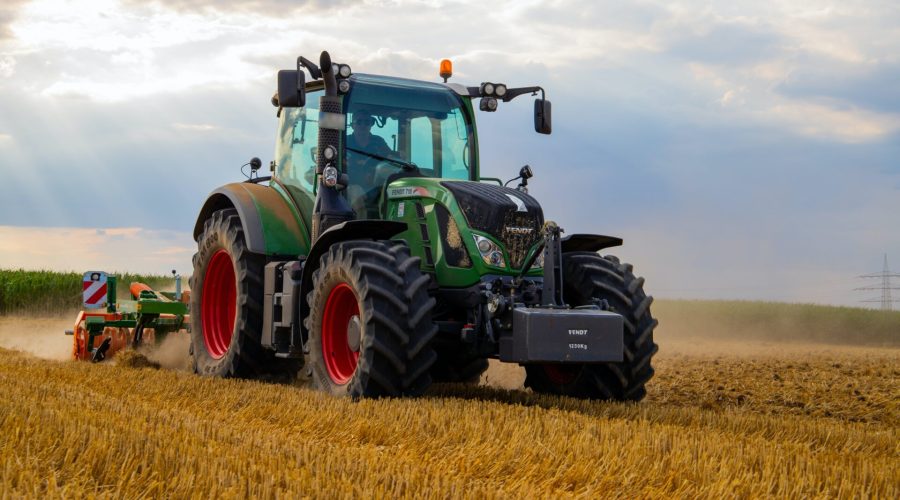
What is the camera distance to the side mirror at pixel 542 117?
30.4 ft

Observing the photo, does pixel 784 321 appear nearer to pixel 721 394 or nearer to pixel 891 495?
pixel 721 394

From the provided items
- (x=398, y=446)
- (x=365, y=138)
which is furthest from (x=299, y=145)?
(x=398, y=446)

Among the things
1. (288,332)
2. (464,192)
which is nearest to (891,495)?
(464,192)

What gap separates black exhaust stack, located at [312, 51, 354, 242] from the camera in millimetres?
8742

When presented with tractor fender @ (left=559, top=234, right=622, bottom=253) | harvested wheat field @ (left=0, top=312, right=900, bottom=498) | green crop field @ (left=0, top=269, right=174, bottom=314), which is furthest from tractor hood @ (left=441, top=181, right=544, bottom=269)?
green crop field @ (left=0, top=269, right=174, bottom=314)

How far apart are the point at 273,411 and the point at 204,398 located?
1074 millimetres

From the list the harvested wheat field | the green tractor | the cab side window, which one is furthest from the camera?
the cab side window

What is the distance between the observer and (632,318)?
27.3 feet

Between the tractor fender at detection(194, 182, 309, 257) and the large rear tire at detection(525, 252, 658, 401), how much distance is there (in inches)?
100

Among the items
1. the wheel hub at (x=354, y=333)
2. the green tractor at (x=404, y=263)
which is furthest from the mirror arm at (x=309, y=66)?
the wheel hub at (x=354, y=333)

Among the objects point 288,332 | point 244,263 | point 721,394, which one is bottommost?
point 721,394

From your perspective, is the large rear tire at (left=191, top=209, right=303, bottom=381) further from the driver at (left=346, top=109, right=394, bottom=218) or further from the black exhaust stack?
the driver at (left=346, top=109, right=394, bottom=218)

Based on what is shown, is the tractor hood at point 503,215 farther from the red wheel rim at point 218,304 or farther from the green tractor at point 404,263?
the red wheel rim at point 218,304

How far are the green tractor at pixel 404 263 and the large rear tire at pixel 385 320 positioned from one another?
0.04ft
